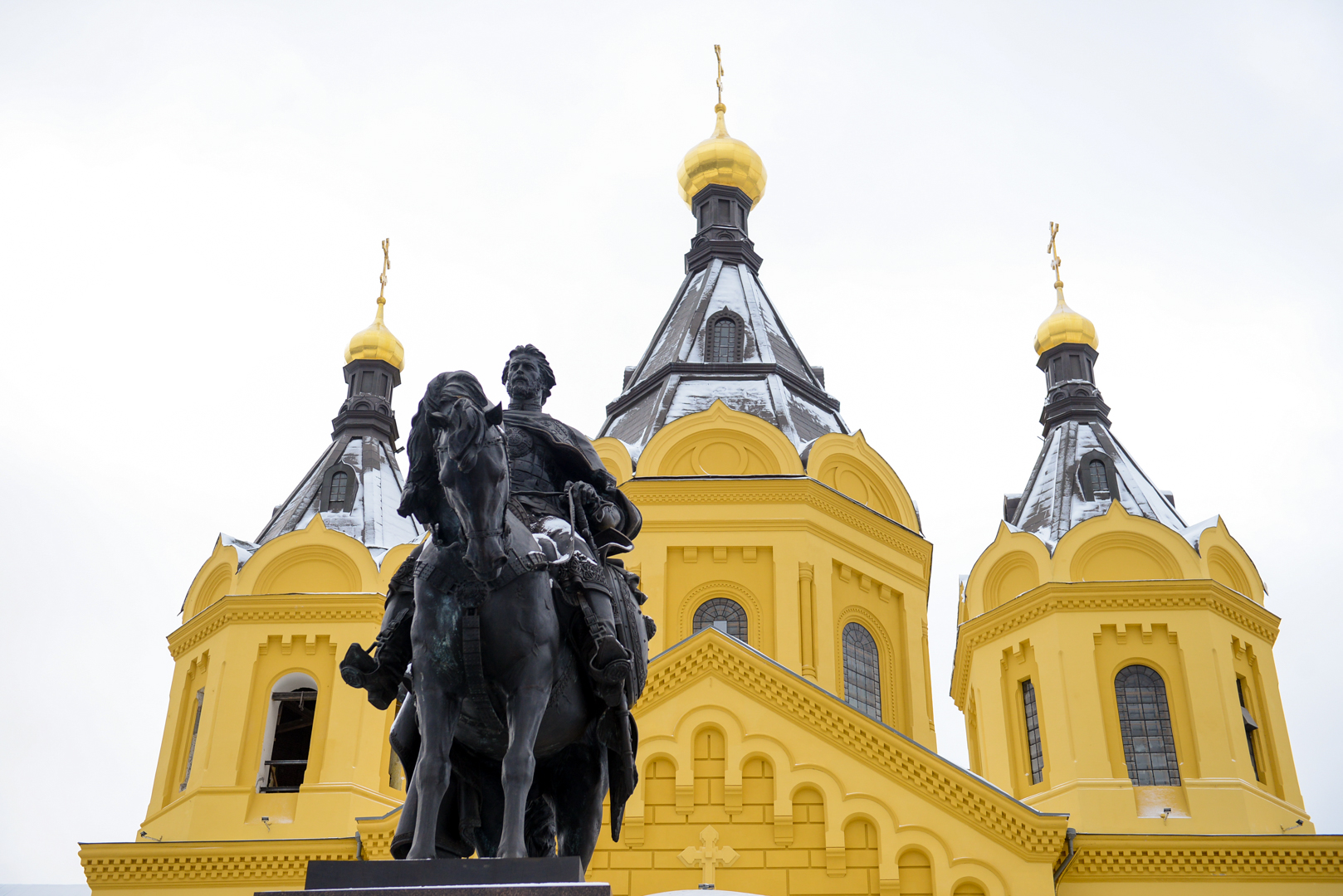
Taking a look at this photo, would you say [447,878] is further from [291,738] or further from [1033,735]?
[1033,735]

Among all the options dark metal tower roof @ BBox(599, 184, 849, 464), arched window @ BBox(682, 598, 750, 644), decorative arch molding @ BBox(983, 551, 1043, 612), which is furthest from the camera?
dark metal tower roof @ BBox(599, 184, 849, 464)

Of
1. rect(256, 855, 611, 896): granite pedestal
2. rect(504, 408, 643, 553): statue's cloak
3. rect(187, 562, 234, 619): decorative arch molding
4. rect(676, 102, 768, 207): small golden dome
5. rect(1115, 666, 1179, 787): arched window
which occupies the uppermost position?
rect(676, 102, 768, 207): small golden dome

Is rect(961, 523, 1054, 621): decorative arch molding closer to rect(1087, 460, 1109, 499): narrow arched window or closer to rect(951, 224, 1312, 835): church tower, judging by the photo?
rect(951, 224, 1312, 835): church tower

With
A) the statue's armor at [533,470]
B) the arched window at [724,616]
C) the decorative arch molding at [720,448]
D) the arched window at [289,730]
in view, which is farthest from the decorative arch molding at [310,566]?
the statue's armor at [533,470]

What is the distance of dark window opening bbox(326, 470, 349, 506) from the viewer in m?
23.3

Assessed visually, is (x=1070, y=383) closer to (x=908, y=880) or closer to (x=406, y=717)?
(x=908, y=880)

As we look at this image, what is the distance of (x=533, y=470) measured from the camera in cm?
646

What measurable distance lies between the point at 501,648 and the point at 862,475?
17614 millimetres

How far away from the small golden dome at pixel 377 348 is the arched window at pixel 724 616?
909cm

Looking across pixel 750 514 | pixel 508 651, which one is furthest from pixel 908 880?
pixel 508 651

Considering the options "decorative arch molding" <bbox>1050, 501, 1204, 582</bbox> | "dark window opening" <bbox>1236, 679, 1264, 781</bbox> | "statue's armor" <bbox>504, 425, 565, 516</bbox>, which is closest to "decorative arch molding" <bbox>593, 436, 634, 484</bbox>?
"decorative arch molding" <bbox>1050, 501, 1204, 582</bbox>

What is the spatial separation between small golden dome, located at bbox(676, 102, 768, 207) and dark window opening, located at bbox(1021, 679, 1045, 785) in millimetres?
13378

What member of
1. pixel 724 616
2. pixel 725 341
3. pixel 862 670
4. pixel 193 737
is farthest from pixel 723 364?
pixel 193 737

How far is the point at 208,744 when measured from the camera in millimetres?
19875
